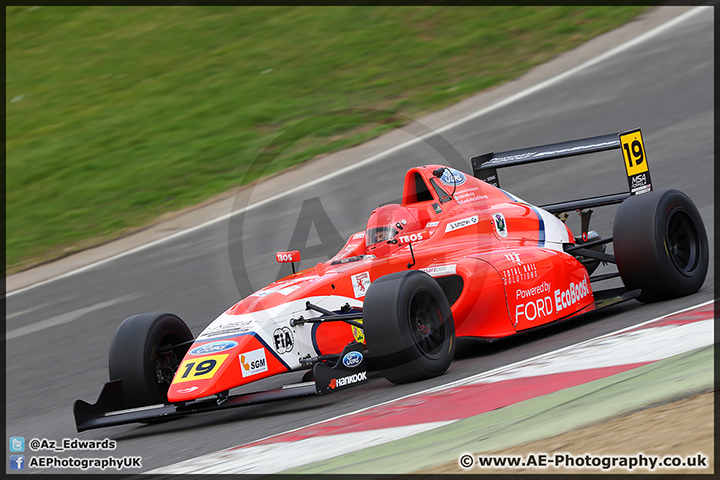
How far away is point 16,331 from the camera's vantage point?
11164mm

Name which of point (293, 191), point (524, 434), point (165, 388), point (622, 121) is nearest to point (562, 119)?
point (622, 121)

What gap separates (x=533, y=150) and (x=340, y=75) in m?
9.47

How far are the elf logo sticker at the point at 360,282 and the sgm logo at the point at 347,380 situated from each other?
35.4 inches

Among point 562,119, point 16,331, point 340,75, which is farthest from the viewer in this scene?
point 340,75

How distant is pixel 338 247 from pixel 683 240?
→ 4.69m

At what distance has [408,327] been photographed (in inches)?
241

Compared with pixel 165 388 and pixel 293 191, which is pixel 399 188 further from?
pixel 165 388

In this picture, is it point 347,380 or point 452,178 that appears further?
point 452,178

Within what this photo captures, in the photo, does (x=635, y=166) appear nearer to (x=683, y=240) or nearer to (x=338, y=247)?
(x=683, y=240)

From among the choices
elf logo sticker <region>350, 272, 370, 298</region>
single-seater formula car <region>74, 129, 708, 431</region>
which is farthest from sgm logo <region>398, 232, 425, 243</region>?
elf logo sticker <region>350, 272, 370, 298</region>

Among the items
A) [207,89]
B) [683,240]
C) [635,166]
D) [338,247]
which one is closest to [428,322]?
[683,240]

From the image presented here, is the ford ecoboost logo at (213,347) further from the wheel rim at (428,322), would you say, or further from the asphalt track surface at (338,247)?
the wheel rim at (428,322)

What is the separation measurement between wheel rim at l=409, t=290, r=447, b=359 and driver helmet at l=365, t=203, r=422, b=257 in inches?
41.4

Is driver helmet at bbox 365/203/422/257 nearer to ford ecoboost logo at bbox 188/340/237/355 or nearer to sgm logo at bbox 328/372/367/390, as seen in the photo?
sgm logo at bbox 328/372/367/390
